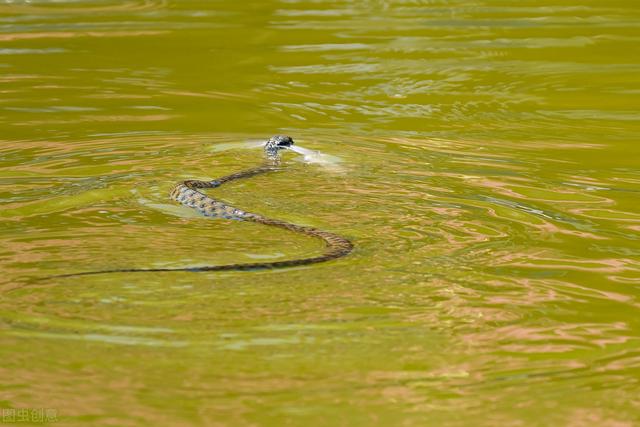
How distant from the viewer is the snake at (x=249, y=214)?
5.16m

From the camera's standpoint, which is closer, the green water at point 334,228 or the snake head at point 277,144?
the green water at point 334,228

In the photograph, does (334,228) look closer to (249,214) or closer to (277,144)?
(249,214)

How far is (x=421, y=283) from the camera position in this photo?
502 centimetres

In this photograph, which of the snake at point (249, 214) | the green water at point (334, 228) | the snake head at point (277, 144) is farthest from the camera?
the snake head at point (277, 144)

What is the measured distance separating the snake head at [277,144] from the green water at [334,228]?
0.18m

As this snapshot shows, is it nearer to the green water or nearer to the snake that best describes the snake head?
the snake

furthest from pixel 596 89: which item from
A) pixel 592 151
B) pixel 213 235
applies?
pixel 213 235

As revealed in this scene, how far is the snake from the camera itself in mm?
5156

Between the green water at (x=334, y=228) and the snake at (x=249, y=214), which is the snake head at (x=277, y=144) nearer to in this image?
the snake at (x=249, y=214)

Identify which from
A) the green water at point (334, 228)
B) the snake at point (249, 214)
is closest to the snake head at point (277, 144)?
the snake at point (249, 214)

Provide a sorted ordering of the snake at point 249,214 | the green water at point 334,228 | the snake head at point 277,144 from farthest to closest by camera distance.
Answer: the snake head at point 277,144 → the snake at point 249,214 → the green water at point 334,228

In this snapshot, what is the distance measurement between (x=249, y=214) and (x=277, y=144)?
1.38m

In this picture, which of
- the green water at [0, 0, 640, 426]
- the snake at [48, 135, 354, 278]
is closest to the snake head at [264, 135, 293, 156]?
the snake at [48, 135, 354, 278]

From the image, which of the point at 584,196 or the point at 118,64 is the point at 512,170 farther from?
the point at 118,64
